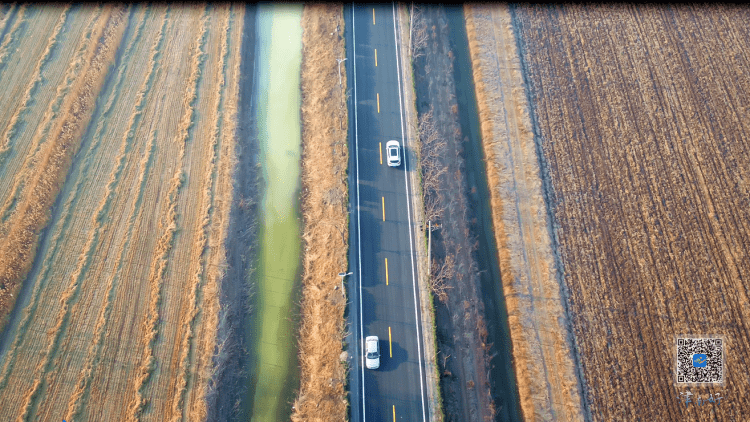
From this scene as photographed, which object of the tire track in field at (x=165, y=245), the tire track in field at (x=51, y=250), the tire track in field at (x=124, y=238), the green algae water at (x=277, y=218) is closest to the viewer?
the tire track in field at (x=124, y=238)

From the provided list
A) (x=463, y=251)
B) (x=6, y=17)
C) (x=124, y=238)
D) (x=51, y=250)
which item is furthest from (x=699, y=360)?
(x=6, y=17)

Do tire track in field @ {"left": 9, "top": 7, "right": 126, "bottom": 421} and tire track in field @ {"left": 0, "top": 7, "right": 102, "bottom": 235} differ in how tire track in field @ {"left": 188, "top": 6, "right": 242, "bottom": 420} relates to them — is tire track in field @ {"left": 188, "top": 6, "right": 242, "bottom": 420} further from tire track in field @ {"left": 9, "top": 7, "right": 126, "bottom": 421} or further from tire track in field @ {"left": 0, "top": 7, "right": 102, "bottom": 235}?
tire track in field @ {"left": 0, "top": 7, "right": 102, "bottom": 235}

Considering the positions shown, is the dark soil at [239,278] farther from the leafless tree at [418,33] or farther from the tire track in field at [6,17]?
the tire track in field at [6,17]

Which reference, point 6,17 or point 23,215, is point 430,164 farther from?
point 6,17

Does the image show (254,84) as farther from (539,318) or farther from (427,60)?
(539,318)

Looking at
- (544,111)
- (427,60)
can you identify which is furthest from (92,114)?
(544,111)

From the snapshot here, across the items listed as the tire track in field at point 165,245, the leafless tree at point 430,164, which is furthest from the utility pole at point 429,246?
the tire track in field at point 165,245
